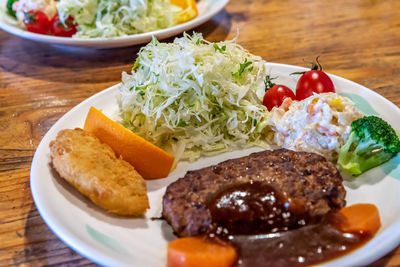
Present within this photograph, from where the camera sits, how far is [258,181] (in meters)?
2.09

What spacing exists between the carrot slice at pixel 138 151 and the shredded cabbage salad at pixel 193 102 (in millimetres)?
225

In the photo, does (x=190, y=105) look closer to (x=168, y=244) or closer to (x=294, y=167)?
(x=294, y=167)

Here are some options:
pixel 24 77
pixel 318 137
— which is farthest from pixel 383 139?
pixel 24 77

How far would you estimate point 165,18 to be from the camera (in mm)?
4418

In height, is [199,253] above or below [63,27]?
below

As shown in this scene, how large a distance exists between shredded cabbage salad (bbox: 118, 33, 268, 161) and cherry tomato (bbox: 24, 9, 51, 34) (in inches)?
82.9

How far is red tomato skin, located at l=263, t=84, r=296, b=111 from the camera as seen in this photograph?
291 centimetres

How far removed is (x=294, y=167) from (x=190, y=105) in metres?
0.90

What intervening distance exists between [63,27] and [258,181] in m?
3.38

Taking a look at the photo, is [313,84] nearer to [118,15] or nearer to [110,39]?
[110,39]

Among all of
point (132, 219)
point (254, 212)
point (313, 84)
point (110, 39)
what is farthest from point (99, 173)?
point (110, 39)

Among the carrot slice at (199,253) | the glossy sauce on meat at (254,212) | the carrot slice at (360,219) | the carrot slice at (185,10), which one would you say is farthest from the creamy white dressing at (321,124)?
the carrot slice at (185,10)

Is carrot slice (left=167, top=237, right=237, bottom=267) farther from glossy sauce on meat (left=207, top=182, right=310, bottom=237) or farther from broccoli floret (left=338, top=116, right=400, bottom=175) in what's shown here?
broccoli floret (left=338, top=116, right=400, bottom=175)

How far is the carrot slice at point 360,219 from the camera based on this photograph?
188 centimetres
